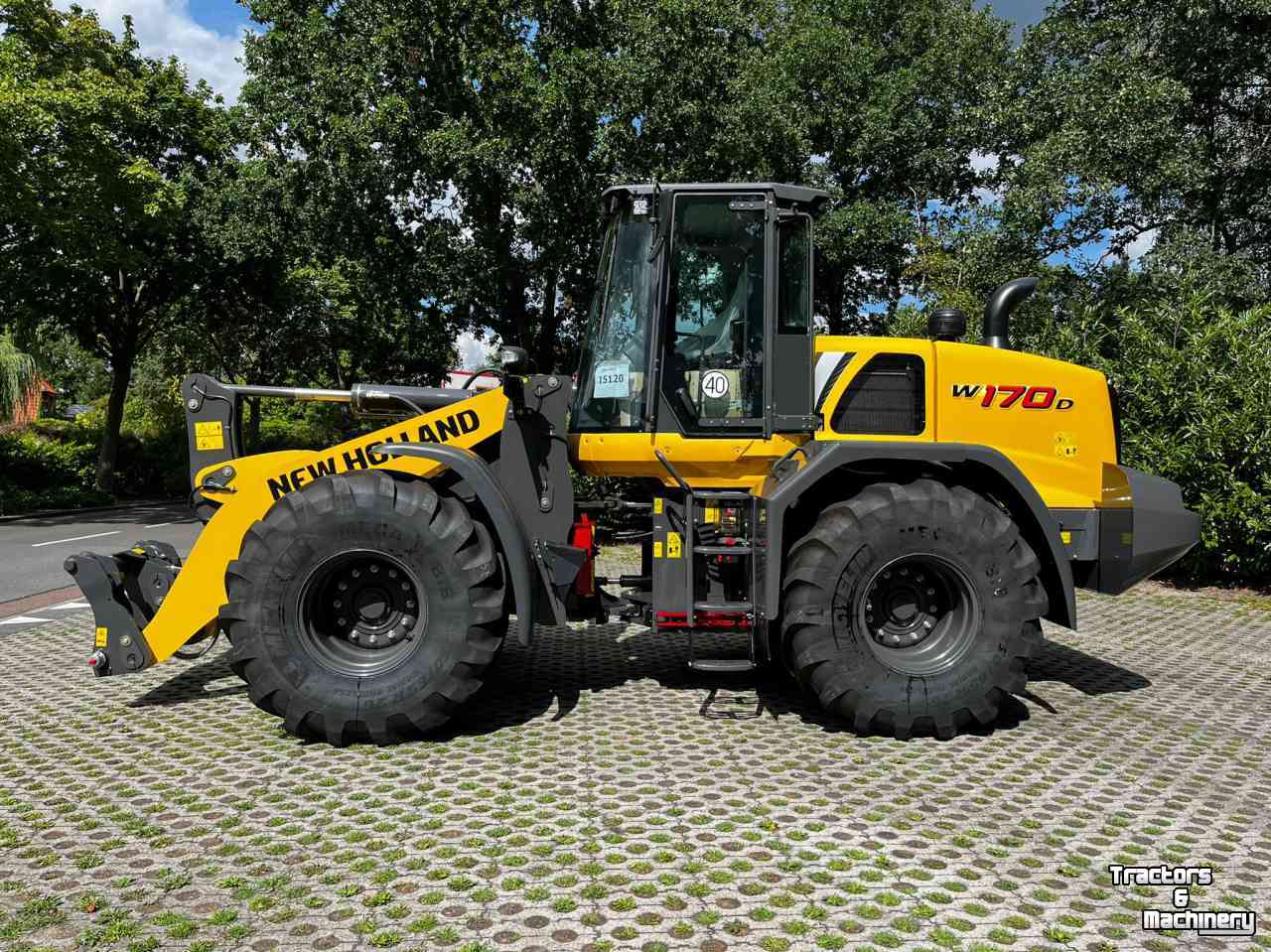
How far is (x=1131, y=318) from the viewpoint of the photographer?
10906 mm

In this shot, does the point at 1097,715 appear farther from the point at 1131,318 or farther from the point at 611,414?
the point at 1131,318

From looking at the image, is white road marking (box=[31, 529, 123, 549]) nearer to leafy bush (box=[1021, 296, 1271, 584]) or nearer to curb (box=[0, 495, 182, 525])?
curb (box=[0, 495, 182, 525])

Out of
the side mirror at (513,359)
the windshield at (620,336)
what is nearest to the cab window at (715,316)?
the windshield at (620,336)

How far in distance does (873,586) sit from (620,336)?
206 centimetres

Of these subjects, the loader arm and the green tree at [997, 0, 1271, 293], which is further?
the green tree at [997, 0, 1271, 293]

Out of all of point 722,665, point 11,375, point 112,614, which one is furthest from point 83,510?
point 722,665

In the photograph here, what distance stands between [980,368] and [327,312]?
16.1m

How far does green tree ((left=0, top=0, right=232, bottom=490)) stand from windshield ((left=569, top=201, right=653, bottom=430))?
16.4 metres

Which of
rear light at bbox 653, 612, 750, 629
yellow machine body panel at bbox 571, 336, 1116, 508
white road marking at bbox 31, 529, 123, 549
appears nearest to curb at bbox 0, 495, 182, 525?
white road marking at bbox 31, 529, 123, 549

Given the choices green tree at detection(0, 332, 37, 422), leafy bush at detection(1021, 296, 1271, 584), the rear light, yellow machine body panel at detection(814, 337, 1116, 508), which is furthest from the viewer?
green tree at detection(0, 332, 37, 422)

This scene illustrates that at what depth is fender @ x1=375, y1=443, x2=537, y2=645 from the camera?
471cm

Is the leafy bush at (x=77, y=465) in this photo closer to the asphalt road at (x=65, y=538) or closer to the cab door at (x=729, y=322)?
the asphalt road at (x=65, y=538)

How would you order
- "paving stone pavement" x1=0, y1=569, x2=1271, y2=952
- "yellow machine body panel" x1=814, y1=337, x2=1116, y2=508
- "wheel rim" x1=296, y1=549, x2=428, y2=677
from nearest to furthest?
"paving stone pavement" x1=0, y1=569, x2=1271, y2=952
"wheel rim" x1=296, y1=549, x2=428, y2=677
"yellow machine body panel" x1=814, y1=337, x2=1116, y2=508

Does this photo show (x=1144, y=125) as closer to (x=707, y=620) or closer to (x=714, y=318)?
(x=714, y=318)
